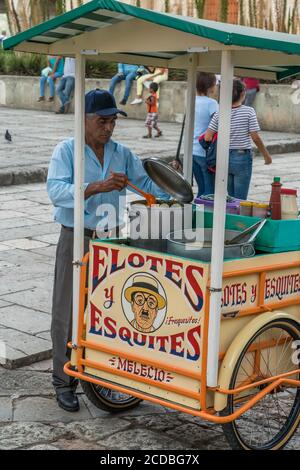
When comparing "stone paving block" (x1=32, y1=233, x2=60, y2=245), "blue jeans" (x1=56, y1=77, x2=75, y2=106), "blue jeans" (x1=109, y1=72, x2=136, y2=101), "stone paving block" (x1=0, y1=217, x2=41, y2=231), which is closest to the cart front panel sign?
"stone paving block" (x1=32, y1=233, x2=60, y2=245)

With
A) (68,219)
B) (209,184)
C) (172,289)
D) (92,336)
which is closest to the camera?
(172,289)

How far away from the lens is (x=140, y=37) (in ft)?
12.0

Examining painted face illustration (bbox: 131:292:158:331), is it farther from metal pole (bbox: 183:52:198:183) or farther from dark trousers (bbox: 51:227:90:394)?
metal pole (bbox: 183:52:198:183)

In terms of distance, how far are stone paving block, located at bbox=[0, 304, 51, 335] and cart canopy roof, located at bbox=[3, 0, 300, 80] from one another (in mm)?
1960

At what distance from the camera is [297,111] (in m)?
16.4

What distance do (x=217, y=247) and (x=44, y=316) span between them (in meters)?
2.51

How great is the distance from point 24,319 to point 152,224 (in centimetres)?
198

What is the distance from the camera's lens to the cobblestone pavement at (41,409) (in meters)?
4.04

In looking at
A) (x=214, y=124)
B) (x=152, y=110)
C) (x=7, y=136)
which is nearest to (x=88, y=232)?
(x=214, y=124)

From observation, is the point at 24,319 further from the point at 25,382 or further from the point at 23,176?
the point at 23,176

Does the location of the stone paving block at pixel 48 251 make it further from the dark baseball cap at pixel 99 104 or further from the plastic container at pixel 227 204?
the dark baseball cap at pixel 99 104

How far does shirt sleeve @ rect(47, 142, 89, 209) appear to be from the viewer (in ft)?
13.8

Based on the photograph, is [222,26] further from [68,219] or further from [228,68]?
[68,219]
